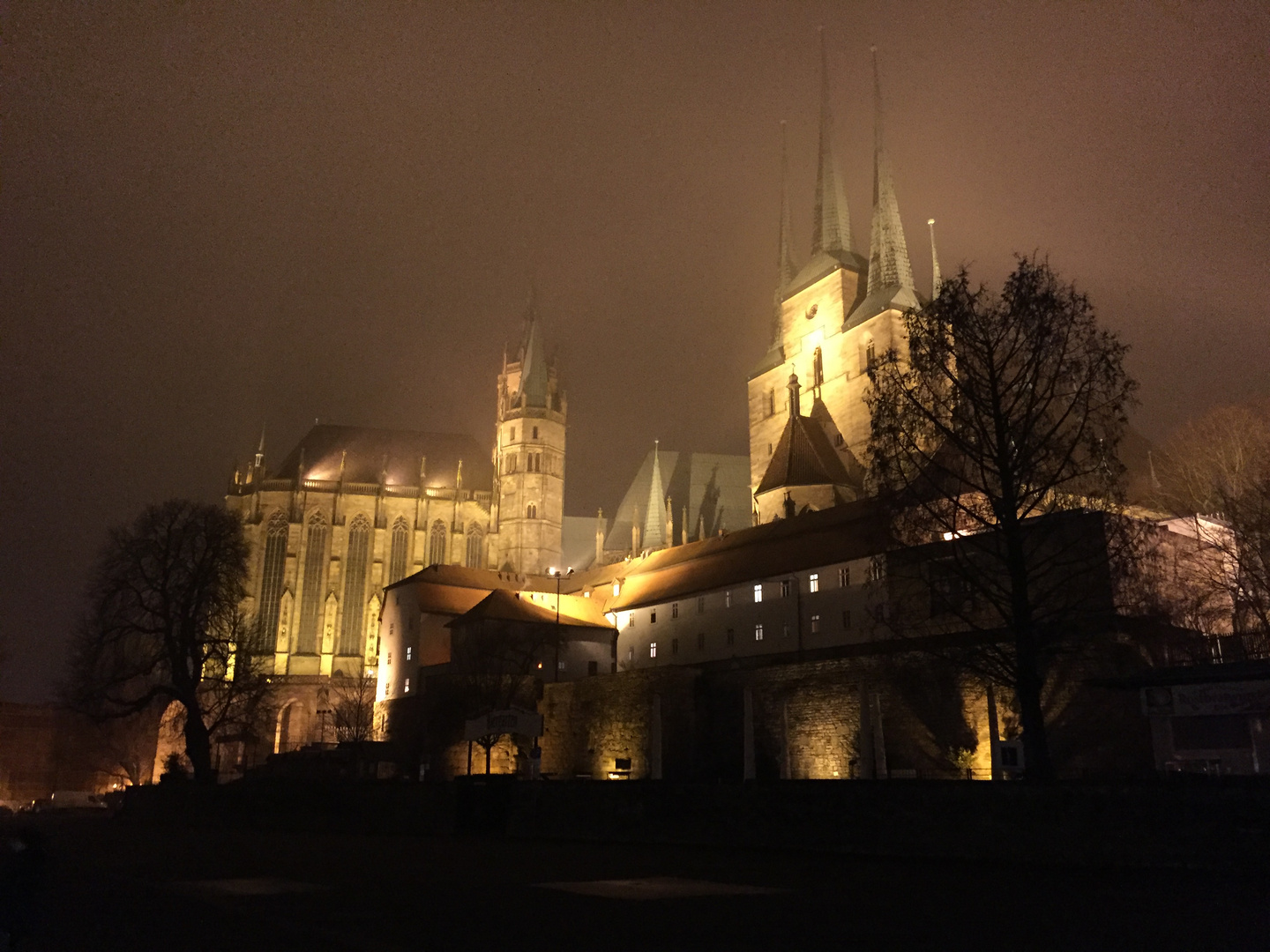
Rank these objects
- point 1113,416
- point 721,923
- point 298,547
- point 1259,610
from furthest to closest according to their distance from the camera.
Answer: point 298,547 → point 1259,610 → point 1113,416 → point 721,923

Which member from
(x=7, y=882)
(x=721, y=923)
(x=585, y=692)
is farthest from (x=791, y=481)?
(x=7, y=882)

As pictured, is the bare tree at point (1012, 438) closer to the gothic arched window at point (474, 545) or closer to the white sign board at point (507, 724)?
the white sign board at point (507, 724)

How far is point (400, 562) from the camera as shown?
276 ft

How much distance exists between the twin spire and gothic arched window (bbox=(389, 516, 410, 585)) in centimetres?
3408

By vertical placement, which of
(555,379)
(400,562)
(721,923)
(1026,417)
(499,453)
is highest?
(555,379)

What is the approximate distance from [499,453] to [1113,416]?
72.4 m

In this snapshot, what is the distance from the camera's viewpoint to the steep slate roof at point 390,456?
8875cm

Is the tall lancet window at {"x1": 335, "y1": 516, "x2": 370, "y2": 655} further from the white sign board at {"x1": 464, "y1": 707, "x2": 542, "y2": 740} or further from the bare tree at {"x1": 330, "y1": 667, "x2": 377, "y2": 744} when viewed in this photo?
the white sign board at {"x1": 464, "y1": 707, "x2": 542, "y2": 740}

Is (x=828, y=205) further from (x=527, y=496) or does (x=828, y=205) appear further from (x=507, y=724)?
(x=507, y=724)

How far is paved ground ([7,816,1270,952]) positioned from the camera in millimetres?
10297

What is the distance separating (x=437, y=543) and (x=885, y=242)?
135ft

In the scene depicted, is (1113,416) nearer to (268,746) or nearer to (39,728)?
(268,746)

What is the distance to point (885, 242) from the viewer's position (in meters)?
72.8

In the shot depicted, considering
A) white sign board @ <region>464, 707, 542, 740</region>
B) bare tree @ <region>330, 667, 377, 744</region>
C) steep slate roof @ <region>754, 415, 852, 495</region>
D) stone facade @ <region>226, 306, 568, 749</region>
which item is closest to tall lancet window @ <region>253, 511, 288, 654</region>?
stone facade @ <region>226, 306, 568, 749</region>
